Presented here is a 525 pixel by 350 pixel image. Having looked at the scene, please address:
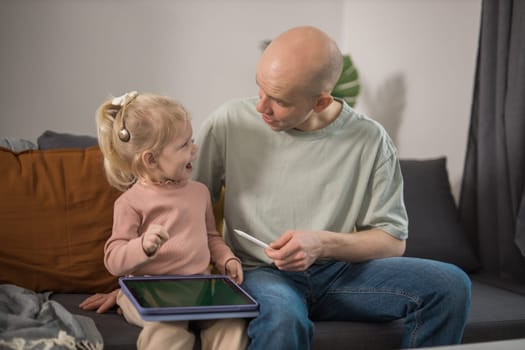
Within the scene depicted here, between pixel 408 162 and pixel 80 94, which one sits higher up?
pixel 80 94

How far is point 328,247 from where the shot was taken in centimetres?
146

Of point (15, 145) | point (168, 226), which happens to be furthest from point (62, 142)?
point (168, 226)

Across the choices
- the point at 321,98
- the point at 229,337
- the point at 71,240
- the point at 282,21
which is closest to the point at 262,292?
the point at 229,337

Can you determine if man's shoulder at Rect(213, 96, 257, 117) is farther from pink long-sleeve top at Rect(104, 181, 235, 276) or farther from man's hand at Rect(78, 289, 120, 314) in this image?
man's hand at Rect(78, 289, 120, 314)

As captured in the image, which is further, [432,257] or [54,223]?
[432,257]

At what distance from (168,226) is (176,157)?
16 cm

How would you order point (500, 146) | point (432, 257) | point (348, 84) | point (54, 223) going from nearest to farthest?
point (54, 223), point (432, 257), point (500, 146), point (348, 84)

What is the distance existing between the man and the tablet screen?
0.07m

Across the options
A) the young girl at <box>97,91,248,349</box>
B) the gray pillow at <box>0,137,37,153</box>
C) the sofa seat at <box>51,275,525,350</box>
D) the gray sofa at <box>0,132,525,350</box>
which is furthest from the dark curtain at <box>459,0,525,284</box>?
the gray pillow at <box>0,137,37,153</box>

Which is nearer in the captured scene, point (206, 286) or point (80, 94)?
point (206, 286)

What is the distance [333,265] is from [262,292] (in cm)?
26

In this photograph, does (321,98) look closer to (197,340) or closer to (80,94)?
(197,340)

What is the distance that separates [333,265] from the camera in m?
1.56

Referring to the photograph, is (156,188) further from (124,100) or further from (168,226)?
(124,100)
